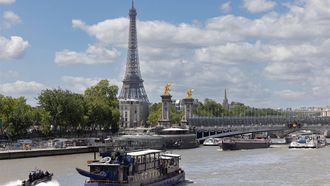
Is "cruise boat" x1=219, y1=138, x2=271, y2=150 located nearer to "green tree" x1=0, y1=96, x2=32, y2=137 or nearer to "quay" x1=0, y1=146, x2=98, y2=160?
"quay" x1=0, y1=146, x2=98, y2=160

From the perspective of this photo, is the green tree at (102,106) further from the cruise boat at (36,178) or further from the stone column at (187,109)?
the cruise boat at (36,178)

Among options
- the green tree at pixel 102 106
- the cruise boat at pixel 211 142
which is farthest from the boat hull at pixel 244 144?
the green tree at pixel 102 106

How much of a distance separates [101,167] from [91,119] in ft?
183

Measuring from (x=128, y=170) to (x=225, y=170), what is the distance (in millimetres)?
17678

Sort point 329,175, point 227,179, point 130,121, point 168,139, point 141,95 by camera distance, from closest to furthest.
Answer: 1. point 227,179
2. point 329,175
3. point 168,139
4. point 130,121
5. point 141,95

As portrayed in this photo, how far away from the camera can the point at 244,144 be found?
86.1 m

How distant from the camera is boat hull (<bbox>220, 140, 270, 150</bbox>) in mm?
81875

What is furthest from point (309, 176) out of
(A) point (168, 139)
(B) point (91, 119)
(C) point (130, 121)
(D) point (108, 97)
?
(C) point (130, 121)

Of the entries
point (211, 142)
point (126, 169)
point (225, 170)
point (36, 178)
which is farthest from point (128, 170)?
point (211, 142)

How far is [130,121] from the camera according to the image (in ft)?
447

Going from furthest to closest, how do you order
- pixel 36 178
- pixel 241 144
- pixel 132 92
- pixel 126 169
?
pixel 132 92 < pixel 241 144 < pixel 36 178 < pixel 126 169

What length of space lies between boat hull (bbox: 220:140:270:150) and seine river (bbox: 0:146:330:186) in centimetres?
1723

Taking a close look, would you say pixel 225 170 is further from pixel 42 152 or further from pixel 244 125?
pixel 244 125

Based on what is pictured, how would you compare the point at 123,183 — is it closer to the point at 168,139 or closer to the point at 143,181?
the point at 143,181
